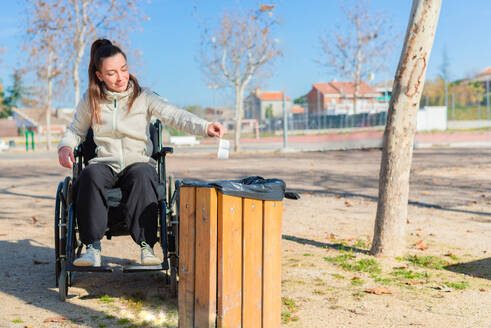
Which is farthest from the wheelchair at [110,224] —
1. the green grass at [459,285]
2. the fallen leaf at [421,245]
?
the fallen leaf at [421,245]

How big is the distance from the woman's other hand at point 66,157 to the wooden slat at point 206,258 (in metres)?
1.38

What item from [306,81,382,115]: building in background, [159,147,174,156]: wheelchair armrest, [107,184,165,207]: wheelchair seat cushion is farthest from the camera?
[306,81,382,115]: building in background

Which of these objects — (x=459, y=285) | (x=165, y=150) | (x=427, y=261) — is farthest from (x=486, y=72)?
(x=165, y=150)

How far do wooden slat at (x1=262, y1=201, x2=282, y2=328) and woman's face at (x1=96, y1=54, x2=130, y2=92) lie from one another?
5.04ft

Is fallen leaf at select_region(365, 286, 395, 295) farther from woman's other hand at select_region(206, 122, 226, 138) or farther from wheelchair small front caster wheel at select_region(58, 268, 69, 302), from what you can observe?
wheelchair small front caster wheel at select_region(58, 268, 69, 302)

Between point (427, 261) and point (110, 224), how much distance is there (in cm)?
252

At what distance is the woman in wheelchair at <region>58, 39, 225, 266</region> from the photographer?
3389 mm

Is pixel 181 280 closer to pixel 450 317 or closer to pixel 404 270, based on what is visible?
pixel 450 317

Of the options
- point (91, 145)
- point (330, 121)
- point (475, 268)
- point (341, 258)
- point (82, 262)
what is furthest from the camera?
point (330, 121)

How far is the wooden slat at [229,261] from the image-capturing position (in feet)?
7.98

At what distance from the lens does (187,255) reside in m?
2.57

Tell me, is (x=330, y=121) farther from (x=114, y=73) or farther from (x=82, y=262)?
(x=82, y=262)

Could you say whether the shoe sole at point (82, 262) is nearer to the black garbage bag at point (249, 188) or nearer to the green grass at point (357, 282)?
the black garbage bag at point (249, 188)

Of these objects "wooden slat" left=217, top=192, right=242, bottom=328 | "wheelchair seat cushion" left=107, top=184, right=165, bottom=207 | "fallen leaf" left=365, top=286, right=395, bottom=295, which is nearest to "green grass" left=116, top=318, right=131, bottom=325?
"wheelchair seat cushion" left=107, top=184, right=165, bottom=207
